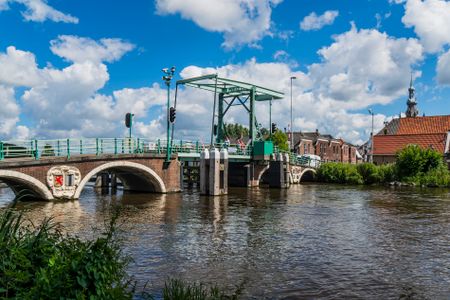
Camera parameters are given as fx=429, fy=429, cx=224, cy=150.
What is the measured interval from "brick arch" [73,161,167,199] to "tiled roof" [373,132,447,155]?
4079 centimetres

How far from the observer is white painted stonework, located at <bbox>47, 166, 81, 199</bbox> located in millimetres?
21875

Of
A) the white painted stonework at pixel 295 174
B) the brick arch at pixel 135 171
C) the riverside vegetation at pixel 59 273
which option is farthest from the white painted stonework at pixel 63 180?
the white painted stonework at pixel 295 174

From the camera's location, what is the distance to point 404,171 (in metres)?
43.0

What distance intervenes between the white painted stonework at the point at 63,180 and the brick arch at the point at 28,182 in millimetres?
364

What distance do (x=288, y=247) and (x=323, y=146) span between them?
2310 inches

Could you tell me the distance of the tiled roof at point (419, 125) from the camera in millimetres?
60625

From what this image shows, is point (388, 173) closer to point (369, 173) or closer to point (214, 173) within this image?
point (369, 173)

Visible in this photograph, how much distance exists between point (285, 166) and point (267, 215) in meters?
18.5

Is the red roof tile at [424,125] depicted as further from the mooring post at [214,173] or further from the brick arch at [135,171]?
the brick arch at [135,171]

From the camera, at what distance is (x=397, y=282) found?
8625mm

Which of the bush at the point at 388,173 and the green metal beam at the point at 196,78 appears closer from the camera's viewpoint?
the green metal beam at the point at 196,78

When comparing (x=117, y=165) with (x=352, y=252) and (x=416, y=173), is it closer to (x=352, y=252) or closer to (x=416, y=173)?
(x=352, y=252)

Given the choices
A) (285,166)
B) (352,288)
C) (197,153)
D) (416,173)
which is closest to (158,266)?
(352,288)

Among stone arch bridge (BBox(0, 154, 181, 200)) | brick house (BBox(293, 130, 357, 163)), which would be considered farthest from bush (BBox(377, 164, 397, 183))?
stone arch bridge (BBox(0, 154, 181, 200))
